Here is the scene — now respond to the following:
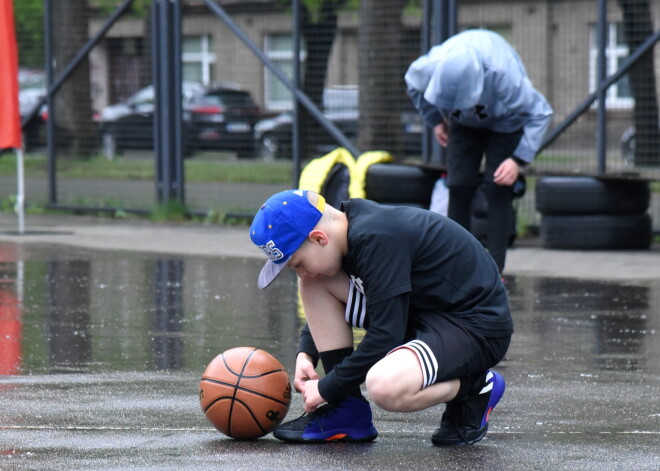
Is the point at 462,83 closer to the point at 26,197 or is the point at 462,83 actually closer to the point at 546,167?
the point at 546,167

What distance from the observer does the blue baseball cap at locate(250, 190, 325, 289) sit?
14.2 ft

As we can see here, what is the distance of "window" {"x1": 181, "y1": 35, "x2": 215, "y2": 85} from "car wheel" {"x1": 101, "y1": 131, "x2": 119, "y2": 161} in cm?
116

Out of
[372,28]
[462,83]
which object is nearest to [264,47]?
[372,28]

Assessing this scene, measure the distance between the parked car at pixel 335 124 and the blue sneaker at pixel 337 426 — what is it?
7.92 m

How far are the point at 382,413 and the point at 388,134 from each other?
7.61 m

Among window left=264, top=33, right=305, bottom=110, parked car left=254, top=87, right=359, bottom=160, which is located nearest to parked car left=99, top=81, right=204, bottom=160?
window left=264, top=33, right=305, bottom=110

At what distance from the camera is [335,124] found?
41.8 ft

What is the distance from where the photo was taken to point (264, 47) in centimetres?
1349

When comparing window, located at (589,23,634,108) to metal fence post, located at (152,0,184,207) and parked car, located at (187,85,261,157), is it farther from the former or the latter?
metal fence post, located at (152,0,184,207)

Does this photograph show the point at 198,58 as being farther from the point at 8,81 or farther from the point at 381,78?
the point at 8,81

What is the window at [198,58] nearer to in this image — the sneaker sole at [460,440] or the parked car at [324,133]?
the parked car at [324,133]

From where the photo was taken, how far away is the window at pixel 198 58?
13.5 meters

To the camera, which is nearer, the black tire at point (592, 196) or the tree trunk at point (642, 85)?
the black tire at point (592, 196)

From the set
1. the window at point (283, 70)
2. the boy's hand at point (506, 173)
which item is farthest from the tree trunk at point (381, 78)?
the boy's hand at point (506, 173)
